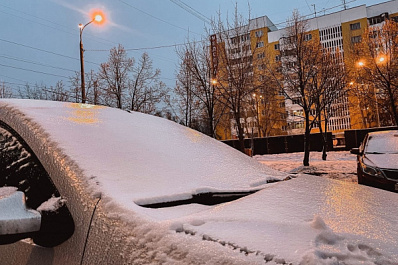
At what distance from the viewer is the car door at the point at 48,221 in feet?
3.67

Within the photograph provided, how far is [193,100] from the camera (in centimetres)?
2106

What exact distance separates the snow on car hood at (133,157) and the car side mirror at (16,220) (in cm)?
25

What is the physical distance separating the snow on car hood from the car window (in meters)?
0.14

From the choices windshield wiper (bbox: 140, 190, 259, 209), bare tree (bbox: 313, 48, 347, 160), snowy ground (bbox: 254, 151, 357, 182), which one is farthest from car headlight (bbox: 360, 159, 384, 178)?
bare tree (bbox: 313, 48, 347, 160)

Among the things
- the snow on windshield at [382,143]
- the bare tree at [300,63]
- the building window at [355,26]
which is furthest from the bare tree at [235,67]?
the building window at [355,26]

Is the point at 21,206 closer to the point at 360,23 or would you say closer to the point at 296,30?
the point at 296,30

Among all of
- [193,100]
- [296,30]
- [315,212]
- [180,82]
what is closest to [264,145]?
[193,100]

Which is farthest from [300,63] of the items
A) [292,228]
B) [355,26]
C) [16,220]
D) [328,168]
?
[355,26]

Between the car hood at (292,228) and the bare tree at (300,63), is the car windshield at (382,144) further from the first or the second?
the bare tree at (300,63)

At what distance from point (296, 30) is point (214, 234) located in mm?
15572

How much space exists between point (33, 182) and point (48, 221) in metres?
0.29

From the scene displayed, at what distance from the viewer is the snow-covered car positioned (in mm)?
941

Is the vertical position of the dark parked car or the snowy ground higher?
the dark parked car

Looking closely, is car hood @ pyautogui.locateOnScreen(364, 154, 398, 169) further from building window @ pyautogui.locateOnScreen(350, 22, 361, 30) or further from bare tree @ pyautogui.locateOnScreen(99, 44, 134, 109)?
building window @ pyautogui.locateOnScreen(350, 22, 361, 30)
